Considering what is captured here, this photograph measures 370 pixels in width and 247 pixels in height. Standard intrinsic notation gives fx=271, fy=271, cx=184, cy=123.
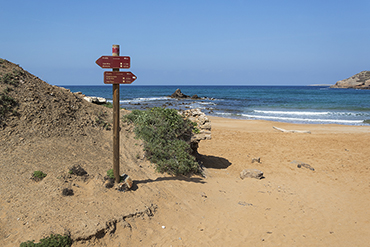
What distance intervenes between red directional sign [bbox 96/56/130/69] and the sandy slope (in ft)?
9.87

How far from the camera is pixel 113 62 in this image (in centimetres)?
603

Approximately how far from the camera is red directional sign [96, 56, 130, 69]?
6008 millimetres

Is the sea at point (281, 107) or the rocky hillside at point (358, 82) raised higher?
the rocky hillside at point (358, 82)

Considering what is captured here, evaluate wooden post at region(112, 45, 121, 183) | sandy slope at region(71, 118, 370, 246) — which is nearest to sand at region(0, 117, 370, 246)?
sandy slope at region(71, 118, 370, 246)

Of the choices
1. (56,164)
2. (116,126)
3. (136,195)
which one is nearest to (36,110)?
(56,164)

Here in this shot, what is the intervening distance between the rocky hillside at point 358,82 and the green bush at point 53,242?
386ft

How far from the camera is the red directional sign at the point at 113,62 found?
6008 millimetres

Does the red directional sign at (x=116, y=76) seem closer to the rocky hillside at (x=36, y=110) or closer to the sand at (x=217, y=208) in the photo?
the sand at (x=217, y=208)

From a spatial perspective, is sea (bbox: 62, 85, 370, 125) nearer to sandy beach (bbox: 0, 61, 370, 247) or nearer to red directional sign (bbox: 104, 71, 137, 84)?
sandy beach (bbox: 0, 61, 370, 247)

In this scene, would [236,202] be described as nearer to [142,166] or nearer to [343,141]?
[142,166]

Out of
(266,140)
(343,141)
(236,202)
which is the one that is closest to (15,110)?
(236,202)

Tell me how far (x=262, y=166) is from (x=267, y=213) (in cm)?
405

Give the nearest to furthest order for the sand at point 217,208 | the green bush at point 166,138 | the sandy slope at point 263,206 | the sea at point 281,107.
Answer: the sand at point 217,208 → the sandy slope at point 263,206 → the green bush at point 166,138 → the sea at point 281,107

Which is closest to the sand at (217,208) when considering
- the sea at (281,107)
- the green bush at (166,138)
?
the green bush at (166,138)
